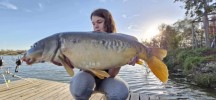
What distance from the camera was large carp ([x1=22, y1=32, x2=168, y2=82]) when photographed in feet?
7.30

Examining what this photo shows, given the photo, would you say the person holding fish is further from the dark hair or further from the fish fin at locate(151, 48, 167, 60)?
the dark hair

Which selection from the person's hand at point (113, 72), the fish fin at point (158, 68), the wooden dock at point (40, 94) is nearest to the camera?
the fish fin at point (158, 68)

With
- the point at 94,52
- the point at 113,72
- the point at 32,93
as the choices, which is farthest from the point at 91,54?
the point at 32,93

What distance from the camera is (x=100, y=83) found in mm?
2969

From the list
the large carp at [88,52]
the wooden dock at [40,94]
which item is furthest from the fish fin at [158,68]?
the wooden dock at [40,94]

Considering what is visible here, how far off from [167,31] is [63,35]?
43.0m

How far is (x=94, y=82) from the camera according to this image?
9.51ft

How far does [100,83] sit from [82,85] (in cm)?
27

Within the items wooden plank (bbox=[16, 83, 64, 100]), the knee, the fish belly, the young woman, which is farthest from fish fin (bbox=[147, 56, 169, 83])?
wooden plank (bbox=[16, 83, 64, 100])

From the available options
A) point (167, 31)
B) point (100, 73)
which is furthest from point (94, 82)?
point (167, 31)

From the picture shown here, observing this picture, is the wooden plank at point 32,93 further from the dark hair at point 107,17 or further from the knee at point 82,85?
the dark hair at point 107,17

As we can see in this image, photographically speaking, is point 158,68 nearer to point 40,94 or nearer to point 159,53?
point 159,53

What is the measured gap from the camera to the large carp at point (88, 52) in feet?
7.30

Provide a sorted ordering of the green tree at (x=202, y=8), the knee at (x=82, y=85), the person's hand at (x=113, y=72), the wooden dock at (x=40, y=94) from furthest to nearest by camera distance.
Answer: the green tree at (x=202, y=8)
the wooden dock at (x=40, y=94)
the person's hand at (x=113, y=72)
the knee at (x=82, y=85)
